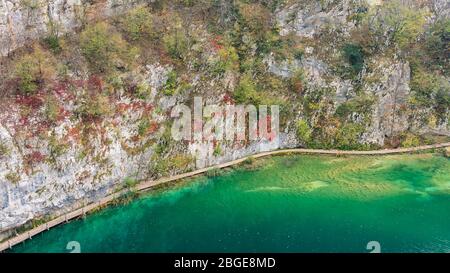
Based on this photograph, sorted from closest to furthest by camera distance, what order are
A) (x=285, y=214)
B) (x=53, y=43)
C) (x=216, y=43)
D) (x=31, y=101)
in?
(x=285, y=214) → (x=31, y=101) → (x=53, y=43) → (x=216, y=43)

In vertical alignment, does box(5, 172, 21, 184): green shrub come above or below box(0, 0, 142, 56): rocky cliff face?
below

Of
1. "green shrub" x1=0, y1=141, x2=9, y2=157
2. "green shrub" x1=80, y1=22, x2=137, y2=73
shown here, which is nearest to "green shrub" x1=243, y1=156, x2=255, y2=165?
"green shrub" x1=80, y1=22, x2=137, y2=73

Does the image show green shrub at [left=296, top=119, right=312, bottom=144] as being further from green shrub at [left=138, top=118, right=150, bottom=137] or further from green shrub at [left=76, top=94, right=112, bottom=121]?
green shrub at [left=76, top=94, right=112, bottom=121]

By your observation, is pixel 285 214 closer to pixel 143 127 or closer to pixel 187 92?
pixel 143 127

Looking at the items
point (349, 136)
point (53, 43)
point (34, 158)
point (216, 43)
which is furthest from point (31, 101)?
point (349, 136)

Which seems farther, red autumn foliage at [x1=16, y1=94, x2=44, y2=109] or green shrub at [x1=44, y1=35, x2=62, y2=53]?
green shrub at [x1=44, y1=35, x2=62, y2=53]

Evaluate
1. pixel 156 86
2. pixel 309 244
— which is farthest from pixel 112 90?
pixel 309 244

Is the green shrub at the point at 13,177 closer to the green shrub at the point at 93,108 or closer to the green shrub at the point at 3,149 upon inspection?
the green shrub at the point at 3,149

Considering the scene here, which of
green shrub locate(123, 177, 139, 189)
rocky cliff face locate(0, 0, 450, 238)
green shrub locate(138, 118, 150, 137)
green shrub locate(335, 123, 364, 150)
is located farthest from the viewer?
green shrub locate(335, 123, 364, 150)
